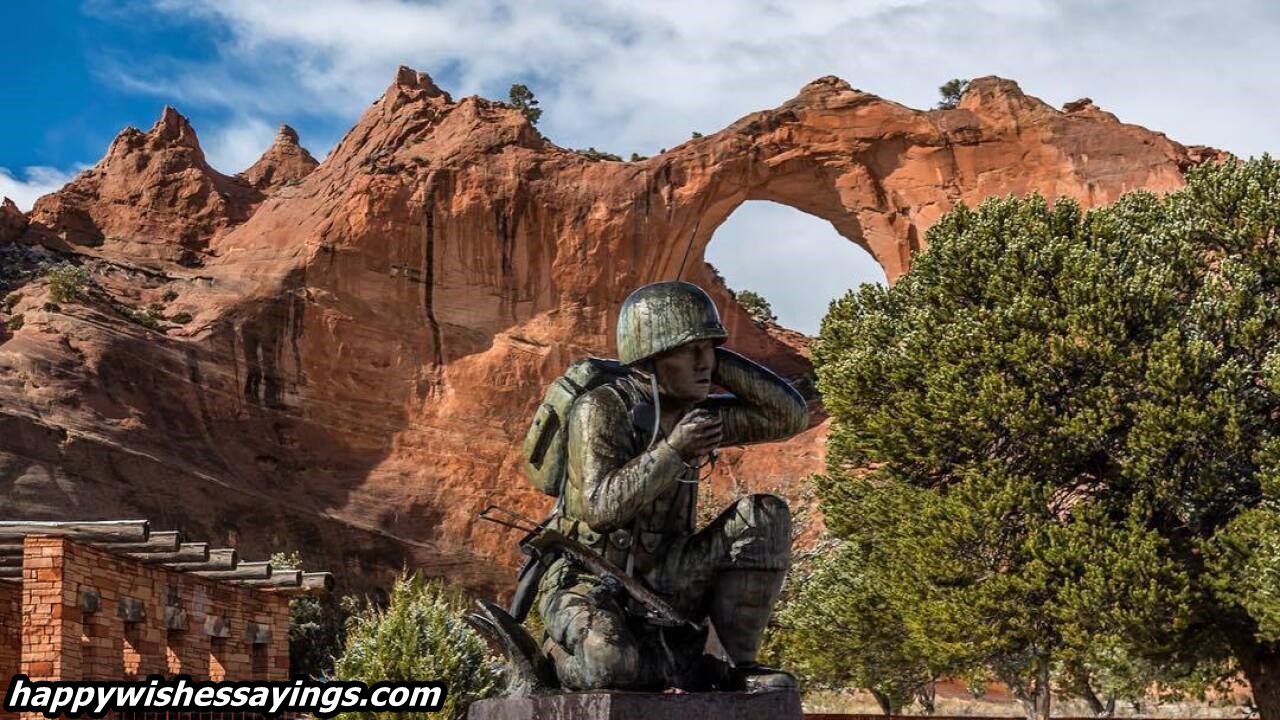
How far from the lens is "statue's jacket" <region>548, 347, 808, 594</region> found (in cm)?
520

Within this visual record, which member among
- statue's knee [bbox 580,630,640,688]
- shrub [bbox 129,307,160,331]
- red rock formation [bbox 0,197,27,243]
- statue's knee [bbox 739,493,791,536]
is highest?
red rock formation [bbox 0,197,27,243]

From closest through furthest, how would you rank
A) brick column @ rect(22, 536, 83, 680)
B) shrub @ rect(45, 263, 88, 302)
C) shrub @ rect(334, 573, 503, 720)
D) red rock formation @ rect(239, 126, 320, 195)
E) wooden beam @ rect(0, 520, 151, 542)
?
brick column @ rect(22, 536, 83, 680) → wooden beam @ rect(0, 520, 151, 542) → shrub @ rect(334, 573, 503, 720) → shrub @ rect(45, 263, 88, 302) → red rock formation @ rect(239, 126, 320, 195)

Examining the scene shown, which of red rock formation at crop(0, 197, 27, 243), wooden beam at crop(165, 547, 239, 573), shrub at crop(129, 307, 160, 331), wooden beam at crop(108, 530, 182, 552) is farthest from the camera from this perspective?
red rock formation at crop(0, 197, 27, 243)

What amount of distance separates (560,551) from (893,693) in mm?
25482

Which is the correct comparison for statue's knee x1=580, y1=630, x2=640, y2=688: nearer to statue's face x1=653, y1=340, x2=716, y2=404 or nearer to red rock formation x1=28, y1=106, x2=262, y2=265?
statue's face x1=653, y1=340, x2=716, y2=404

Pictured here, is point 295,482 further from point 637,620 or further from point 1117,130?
point 637,620

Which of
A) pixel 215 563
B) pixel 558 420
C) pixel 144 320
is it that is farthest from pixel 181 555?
pixel 144 320

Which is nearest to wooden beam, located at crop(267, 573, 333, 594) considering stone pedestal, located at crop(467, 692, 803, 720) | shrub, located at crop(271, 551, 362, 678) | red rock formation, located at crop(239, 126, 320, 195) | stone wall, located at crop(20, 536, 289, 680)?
stone wall, located at crop(20, 536, 289, 680)

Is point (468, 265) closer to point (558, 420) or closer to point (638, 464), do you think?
point (558, 420)

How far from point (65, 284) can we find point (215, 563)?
27609 mm

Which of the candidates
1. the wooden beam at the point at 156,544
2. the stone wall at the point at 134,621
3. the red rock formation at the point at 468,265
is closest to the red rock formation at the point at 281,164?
the red rock formation at the point at 468,265

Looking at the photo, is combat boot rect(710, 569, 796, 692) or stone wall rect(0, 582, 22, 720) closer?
combat boot rect(710, 569, 796, 692)

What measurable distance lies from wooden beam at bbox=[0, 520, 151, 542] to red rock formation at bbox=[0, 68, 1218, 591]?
1082 inches

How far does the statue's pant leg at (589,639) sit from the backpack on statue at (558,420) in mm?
573
